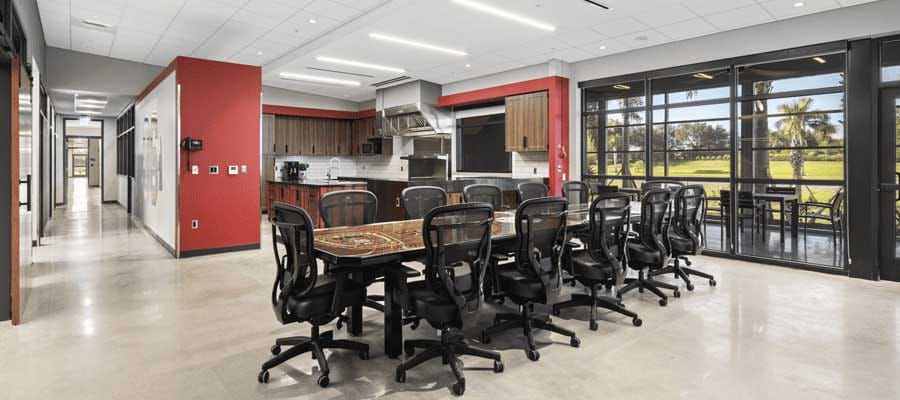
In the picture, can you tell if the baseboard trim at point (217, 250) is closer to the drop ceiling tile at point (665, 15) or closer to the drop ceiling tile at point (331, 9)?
the drop ceiling tile at point (331, 9)

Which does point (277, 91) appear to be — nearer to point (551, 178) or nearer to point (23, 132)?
point (551, 178)

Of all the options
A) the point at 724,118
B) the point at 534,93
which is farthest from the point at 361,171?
the point at 724,118

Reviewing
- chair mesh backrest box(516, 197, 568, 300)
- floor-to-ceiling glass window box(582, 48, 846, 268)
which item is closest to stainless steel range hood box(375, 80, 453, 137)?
floor-to-ceiling glass window box(582, 48, 846, 268)

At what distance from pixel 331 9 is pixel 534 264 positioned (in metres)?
4.35

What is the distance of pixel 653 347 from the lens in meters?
3.21

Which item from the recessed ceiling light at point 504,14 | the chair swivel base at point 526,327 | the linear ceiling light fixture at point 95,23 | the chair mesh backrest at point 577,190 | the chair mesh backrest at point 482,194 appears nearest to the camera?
the chair swivel base at point 526,327

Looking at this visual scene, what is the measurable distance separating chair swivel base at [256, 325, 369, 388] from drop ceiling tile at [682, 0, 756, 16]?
4897 mm

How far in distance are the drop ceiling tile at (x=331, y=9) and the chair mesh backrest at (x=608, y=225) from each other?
3936 millimetres

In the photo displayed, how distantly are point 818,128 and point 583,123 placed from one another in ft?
10.3

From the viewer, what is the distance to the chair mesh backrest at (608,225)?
11.6 ft

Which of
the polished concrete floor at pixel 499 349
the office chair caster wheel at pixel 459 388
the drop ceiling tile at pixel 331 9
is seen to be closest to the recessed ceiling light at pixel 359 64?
the drop ceiling tile at pixel 331 9

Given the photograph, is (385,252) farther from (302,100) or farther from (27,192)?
(302,100)

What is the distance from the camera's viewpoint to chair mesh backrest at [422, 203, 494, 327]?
101 inches

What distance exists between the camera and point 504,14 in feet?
18.6
